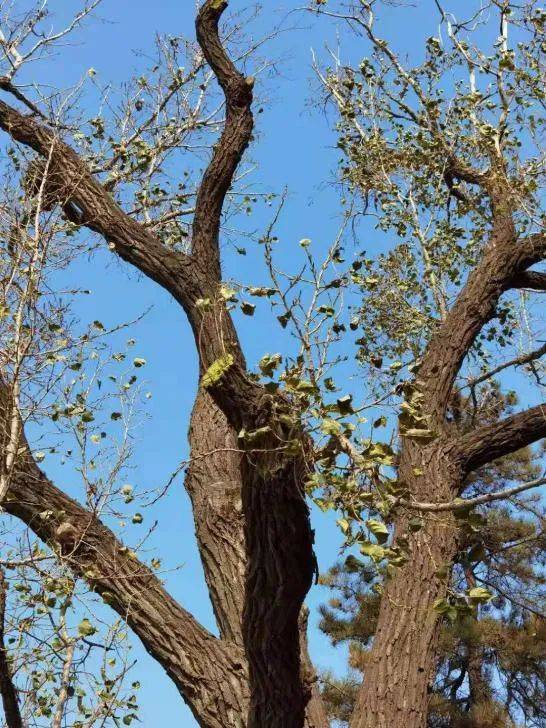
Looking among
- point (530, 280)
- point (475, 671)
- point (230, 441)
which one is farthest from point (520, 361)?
point (475, 671)

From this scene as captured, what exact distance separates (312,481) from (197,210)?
2.68 metres

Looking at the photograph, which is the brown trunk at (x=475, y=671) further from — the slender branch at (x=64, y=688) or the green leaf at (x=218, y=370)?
the green leaf at (x=218, y=370)

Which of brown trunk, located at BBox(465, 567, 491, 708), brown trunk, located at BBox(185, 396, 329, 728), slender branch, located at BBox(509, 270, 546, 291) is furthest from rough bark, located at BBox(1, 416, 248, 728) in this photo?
brown trunk, located at BBox(465, 567, 491, 708)

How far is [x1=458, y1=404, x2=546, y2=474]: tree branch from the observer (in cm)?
479

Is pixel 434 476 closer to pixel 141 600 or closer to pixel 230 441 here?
pixel 230 441

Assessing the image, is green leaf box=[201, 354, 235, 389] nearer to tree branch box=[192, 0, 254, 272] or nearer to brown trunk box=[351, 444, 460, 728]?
brown trunk box=[351, 444, 460, 728]

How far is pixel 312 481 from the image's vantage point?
9.23 ft

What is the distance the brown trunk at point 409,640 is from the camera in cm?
392

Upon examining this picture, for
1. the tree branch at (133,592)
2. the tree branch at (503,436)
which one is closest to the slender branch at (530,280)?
the tree branch at (503,436)

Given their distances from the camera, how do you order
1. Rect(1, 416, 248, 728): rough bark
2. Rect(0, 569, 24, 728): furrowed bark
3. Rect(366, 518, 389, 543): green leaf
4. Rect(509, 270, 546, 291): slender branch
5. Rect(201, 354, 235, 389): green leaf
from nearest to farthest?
1. Rect(366, 518, 389, 543): green leaf
2. Rect(201, 354, 235, 389): green leaf
3. Rect(0, 569, 24, 728): furrowed bark
4. Rect(1, 416, 248, 728): rough bark
5. Rect(509, 270, 546, 291): slender branch

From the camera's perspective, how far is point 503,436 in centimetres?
481

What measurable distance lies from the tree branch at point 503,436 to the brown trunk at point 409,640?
37 centimetres

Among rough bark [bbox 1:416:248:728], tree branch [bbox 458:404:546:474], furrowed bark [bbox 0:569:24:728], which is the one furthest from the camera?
tree branch [bbox 458:404:546:474]

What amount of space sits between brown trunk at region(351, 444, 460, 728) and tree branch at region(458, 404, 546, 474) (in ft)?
1.21
